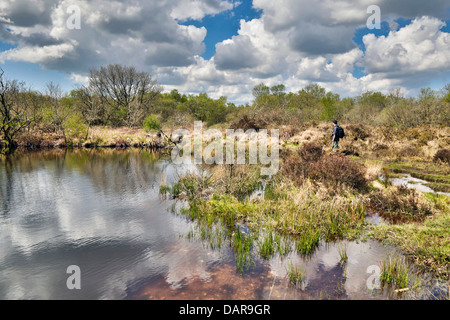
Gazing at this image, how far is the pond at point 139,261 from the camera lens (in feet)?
17.6

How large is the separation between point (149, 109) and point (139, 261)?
177 ft

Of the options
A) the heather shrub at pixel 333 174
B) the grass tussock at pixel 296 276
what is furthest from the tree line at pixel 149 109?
the grass tussock at pixel 296 276

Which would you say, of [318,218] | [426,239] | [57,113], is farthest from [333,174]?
[57,113]

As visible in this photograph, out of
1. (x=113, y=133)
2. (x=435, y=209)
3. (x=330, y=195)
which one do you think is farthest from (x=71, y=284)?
(x=113, y=133)

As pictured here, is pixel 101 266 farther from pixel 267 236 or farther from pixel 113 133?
pixel 113 133

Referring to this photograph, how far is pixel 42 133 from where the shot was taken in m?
35.7

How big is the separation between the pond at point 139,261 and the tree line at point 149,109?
82.1ft

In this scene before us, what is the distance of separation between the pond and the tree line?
2504cm

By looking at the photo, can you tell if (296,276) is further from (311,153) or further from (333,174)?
(311,153)

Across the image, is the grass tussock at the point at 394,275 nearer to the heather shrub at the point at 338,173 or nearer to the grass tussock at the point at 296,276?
the grass tussock at the point at 296,276

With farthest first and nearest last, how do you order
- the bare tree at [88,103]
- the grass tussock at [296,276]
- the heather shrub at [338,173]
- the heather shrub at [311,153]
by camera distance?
the bare tree at [88,103] → the heather shrub at [311,153] → the heather shrub at [338,173] → the grass tussock at [296,276]

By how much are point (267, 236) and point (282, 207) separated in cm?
174

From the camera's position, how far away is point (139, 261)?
6.62 meters
